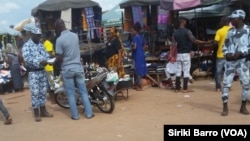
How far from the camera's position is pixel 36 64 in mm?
7555

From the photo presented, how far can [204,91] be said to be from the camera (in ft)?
32.1

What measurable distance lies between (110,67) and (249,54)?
4.07 metres

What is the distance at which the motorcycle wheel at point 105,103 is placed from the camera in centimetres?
784

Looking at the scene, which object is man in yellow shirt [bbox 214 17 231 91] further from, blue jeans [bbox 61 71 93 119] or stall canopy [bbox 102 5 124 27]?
stall canopy [bbox 102 5 124 27]

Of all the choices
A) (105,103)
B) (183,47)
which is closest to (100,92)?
(105,103)

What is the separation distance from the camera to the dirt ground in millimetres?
6293

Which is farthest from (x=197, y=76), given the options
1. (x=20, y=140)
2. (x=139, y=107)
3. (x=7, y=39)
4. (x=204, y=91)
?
(x=7, y=39)

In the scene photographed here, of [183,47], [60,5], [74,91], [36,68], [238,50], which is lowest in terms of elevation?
[74,91]

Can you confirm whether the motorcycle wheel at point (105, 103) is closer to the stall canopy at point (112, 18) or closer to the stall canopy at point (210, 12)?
the stall canopy at point (210, 12)

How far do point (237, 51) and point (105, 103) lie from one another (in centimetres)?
299

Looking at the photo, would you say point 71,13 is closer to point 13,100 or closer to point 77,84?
point 13,100

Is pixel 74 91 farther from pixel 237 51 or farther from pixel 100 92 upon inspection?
pixel 237 51

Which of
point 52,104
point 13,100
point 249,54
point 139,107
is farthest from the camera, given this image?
point 13,100

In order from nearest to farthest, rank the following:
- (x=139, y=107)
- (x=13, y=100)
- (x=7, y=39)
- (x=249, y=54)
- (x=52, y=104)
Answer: (x=249, y=54) < (x=139, y=107) < (x=52, y=104) < (x=13, y=100) < (x=7, y=39)
